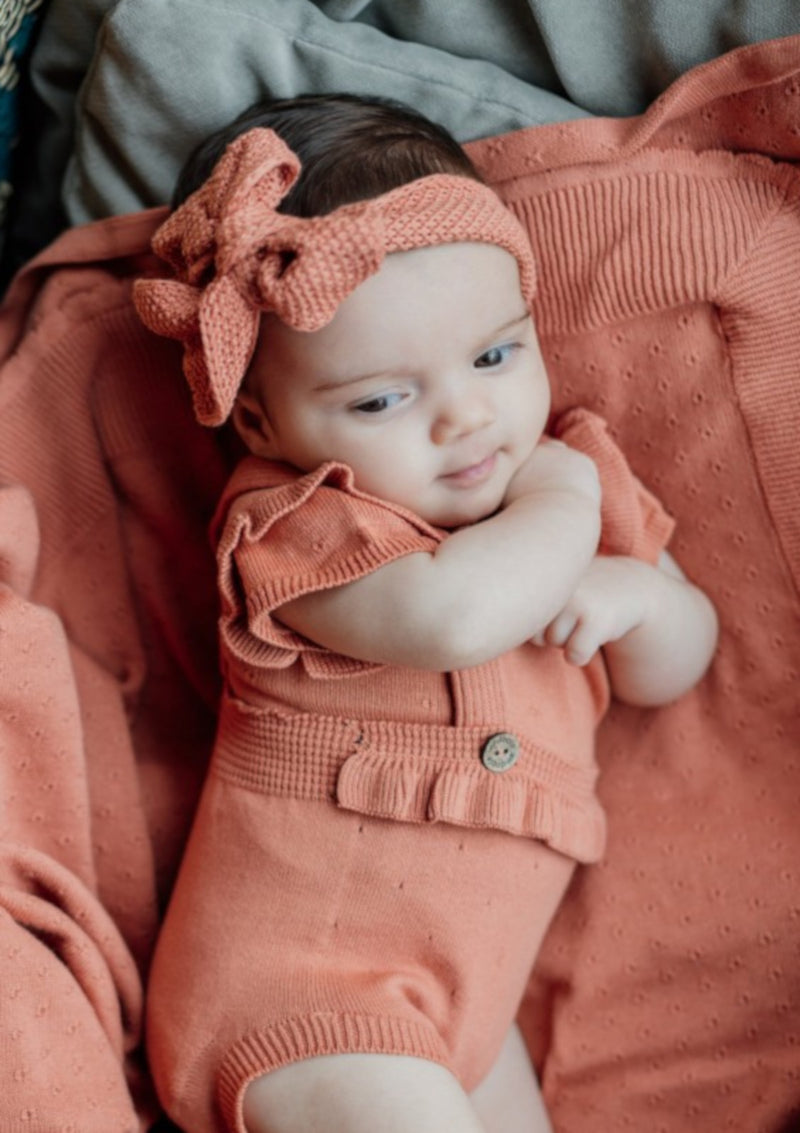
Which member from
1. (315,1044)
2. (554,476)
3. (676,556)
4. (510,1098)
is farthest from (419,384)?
(510,1098)

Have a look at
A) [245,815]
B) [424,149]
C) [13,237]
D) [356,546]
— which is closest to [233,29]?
[424,149]

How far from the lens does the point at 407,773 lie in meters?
1.09

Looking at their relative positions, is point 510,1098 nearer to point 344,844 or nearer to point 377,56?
point 344,844

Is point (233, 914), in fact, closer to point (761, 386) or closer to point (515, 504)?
point (515, 504)

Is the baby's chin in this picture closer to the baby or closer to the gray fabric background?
the baby

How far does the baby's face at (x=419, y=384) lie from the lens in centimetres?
102

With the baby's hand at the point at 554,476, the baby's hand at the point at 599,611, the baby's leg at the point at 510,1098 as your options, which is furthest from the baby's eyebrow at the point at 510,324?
the baby's leg at the point at 510,1098

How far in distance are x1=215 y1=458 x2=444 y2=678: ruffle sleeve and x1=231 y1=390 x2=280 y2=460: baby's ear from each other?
0.04 metres

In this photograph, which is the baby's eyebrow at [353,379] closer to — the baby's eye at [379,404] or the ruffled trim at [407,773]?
the baby's eye at [379,404]

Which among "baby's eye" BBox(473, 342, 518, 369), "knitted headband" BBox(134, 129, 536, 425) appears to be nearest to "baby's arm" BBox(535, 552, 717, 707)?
"baby's eye" BBox(473, 342, 518, 369)

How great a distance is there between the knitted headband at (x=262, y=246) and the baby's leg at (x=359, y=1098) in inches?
21.0

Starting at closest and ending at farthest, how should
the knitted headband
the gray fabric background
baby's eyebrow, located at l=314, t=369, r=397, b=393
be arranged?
the knitted headband → baby's eyebrow, located at l=314, t=369, r=397, b=393 → the gray fabric background

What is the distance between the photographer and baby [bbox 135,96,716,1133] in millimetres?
1022

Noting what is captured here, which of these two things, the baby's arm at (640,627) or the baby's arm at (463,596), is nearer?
the baby's arm at (463,596)
